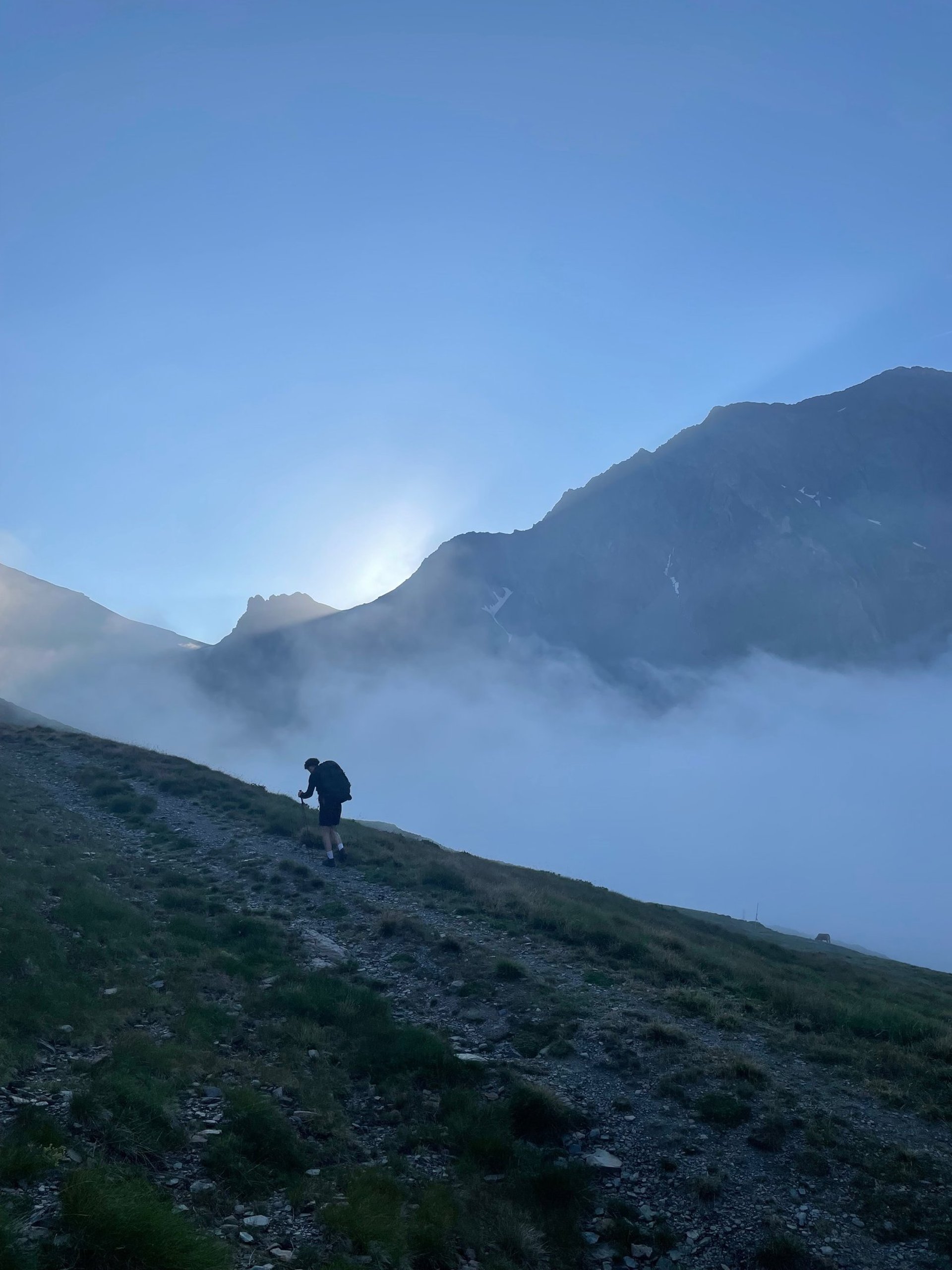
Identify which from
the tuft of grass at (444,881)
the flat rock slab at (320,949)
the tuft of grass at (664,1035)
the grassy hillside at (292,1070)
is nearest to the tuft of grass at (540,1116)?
the grassy hillside at (292,1070)

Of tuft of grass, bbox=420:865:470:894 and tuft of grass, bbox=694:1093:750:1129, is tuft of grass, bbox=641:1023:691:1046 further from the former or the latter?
tuft of grass, bbox=420:865:470:894

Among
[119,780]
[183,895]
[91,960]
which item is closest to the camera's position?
[91,960]

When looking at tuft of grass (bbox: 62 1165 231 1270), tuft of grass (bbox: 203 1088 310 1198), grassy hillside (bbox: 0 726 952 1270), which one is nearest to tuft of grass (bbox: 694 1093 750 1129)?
grassy hillside (bbox: 0 726 952 1270)

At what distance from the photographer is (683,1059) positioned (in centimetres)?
1498

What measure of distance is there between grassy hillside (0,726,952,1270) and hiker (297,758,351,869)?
2151 millimetres

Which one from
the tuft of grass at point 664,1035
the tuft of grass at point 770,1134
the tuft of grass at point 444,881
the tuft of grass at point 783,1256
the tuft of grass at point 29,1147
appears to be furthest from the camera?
the tuft of grass at point 444,881

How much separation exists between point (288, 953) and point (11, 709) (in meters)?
153

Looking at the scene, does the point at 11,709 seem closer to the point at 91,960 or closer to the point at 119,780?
the point at 119,780

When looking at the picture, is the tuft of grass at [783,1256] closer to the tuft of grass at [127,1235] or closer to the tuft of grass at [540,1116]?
the tuft of grass at [540,1116]

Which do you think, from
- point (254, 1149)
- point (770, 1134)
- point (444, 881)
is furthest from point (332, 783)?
point (770, 1134)

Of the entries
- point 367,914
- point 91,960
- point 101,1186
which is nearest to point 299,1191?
point 101,1186

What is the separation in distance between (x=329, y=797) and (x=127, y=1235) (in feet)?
73.7

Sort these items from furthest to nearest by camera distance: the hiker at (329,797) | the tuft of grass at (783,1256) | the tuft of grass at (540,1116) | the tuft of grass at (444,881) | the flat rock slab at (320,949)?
the hiker at (329,797) < the tuft of grass at (444,881) < the flat rock slab at (320,949) < the tuft of grass at (540,1116) < the tuft of grass at (783,1256)

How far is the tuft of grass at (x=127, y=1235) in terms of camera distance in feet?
25.0
